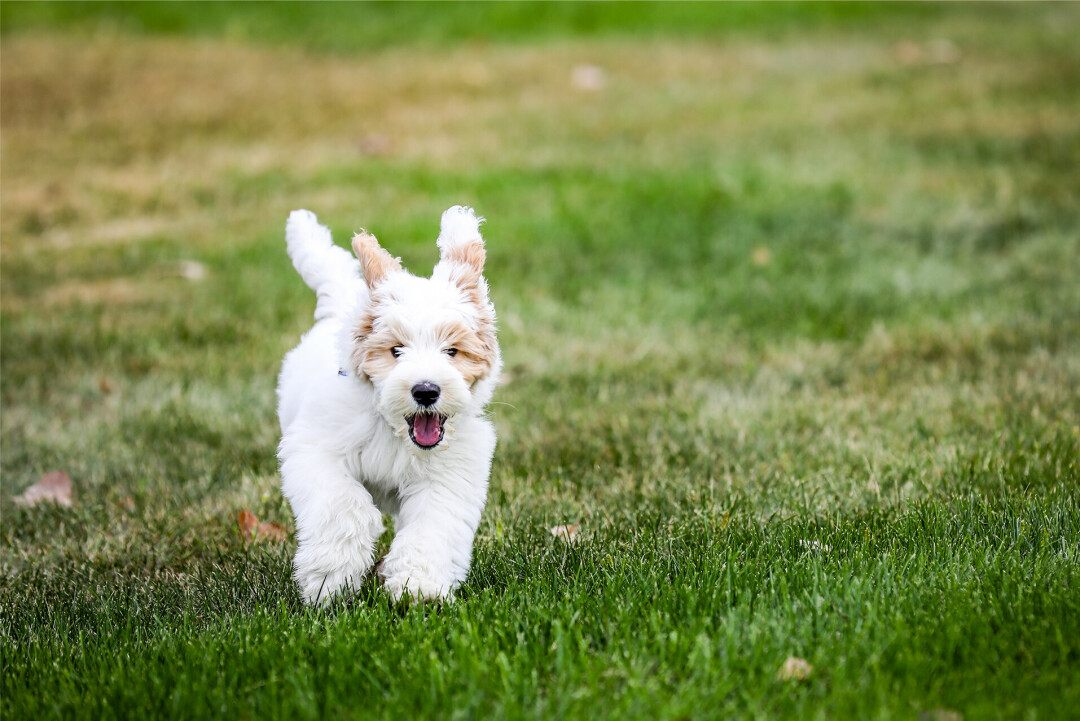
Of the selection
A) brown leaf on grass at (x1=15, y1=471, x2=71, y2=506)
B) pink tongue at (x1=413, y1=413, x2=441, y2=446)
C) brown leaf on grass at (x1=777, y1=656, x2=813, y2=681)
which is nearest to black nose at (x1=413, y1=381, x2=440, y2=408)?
pink tongue at (x1=413, y1=413, x2=441, y2=446)

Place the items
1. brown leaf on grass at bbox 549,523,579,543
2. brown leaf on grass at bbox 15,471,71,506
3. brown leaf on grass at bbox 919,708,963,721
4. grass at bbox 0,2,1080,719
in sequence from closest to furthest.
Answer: brown leaf on grass at bbox 919,708,963,721 < grass at bbox 0,2,1080,719 < brown leaf on grass at bbox 549,523,579,543 < brown leaf on grass at bbox 15,471,71,506

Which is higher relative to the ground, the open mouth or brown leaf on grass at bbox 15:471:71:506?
the open mouth

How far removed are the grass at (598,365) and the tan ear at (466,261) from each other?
964mm

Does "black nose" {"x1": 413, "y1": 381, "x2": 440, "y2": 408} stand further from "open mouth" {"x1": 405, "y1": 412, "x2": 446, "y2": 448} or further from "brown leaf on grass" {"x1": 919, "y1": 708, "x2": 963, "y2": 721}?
"brown leaf on grass" {"x1": 919, "y1": 708, "x2": 963, "y2": 721}

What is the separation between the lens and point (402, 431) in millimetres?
3527

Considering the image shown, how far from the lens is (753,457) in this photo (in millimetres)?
5160

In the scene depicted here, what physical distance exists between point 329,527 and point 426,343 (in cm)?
63

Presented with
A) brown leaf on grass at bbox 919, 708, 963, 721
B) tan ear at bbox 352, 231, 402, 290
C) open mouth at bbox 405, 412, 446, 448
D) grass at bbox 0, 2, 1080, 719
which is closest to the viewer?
brown leaf on grass at bbox 919, 708, 963, 721

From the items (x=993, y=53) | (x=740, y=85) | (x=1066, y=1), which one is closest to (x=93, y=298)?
(x=740, y=85)

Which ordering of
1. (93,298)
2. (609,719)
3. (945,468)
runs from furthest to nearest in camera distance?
(93,298), (945,468), (609,719)

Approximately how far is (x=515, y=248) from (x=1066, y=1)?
16.2 meters

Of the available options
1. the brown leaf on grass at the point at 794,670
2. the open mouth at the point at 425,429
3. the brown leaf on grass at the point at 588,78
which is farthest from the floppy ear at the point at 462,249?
the brown leaf on grass at the point at 588,78

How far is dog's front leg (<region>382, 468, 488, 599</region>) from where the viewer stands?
3.54m

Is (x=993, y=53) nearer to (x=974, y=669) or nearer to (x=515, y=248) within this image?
(x=515, y=248)
